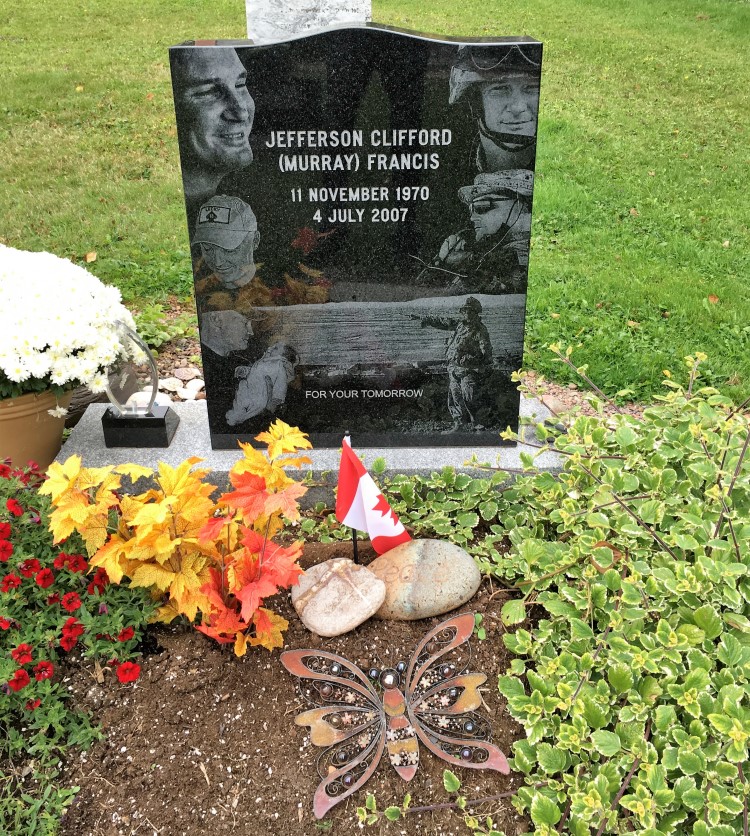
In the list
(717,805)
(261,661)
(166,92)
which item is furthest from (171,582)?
(166,92)

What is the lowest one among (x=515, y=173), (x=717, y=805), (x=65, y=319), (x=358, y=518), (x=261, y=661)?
(x=261, y=661)

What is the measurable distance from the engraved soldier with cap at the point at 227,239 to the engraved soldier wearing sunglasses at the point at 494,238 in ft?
2.62

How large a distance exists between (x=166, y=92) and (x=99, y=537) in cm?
820

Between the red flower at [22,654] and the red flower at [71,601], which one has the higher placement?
the red flower at [71,601]

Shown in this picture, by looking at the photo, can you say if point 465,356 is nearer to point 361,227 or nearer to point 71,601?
point 361,227

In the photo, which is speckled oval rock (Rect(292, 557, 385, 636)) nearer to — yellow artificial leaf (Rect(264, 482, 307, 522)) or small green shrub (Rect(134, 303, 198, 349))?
yellow artificial leaf (Rect(264, 482, 307, 522))

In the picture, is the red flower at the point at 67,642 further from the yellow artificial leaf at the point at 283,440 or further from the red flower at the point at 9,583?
the yellow artificial leaf at the point at 283,440

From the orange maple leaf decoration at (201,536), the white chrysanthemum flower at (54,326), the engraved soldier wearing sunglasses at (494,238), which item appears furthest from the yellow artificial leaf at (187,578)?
the engraved soldier wearing sunglasses at (494,238)

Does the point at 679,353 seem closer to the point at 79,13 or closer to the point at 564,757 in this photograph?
the point at 564,757

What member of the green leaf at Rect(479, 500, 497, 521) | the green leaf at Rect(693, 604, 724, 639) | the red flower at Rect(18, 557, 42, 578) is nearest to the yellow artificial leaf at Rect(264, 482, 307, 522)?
the red flower at Rect(18, 557, 42, 578)

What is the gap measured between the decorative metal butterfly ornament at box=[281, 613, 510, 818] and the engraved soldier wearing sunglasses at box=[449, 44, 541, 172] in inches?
72.2

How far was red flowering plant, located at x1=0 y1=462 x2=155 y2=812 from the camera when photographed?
2408mm

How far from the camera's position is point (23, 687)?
2.41m

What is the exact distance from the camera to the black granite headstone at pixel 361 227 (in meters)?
3.09
